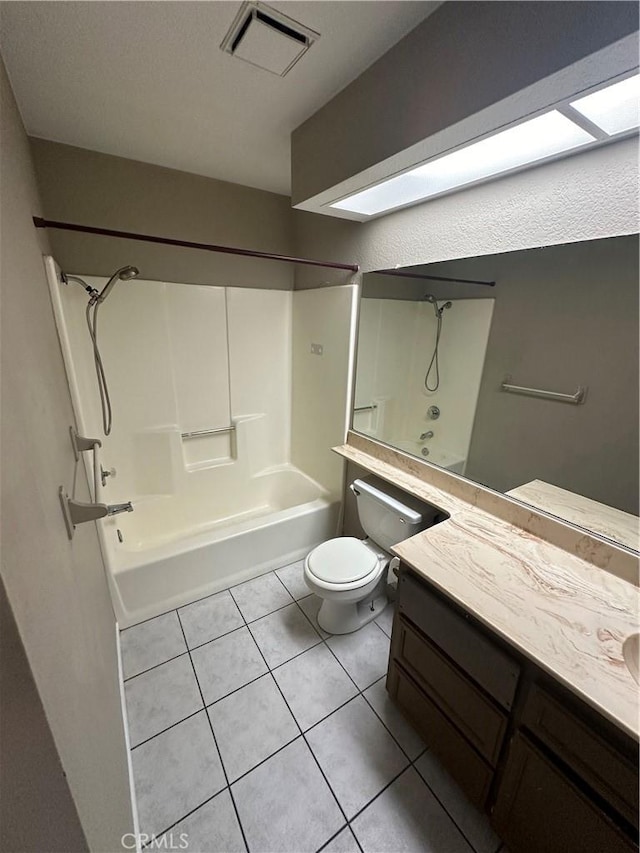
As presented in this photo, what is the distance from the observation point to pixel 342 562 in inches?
65.7

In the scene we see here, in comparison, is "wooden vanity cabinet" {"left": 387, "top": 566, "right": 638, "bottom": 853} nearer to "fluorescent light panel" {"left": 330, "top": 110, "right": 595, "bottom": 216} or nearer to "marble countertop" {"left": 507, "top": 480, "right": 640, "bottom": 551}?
"marble countertop" {"left": 507, "top": 480, "right": 640, "bottom": 551}

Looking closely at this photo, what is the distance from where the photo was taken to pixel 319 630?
69.9 inches

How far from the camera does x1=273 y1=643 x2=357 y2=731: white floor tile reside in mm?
1405

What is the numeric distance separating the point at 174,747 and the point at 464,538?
140 centimetres

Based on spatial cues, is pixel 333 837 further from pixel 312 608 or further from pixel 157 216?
pixel 157 216

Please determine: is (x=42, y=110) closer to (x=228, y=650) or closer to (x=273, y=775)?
(x=228, y=650)

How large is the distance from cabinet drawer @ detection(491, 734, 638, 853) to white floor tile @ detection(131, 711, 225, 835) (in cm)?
96

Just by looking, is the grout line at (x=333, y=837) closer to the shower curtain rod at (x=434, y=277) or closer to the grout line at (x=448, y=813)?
the grout line at (x=448, y=813)

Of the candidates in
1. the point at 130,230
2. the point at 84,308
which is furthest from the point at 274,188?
the point at 84,308

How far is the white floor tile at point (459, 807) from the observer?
106 centimetres

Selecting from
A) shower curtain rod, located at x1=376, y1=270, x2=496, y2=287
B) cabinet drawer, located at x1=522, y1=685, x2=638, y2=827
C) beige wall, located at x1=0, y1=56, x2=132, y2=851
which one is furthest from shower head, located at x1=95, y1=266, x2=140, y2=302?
cabinet drawer, located at x1=522, y1=685, x2=638, y2=827

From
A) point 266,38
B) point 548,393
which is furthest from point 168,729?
point 266,38

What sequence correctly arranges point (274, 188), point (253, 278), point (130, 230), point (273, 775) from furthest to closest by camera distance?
point (253, 278), point (274, 188), point (130, 230), point (273, 775)

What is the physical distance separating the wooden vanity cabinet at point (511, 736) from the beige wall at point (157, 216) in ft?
7.00
